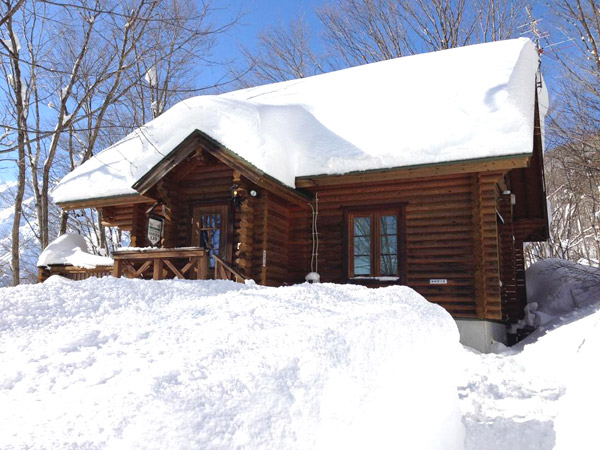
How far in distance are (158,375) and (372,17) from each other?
87.1 ft

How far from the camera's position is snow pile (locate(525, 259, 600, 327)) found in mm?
11055

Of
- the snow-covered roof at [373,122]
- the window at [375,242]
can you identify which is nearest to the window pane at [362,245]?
the window at [375,242]

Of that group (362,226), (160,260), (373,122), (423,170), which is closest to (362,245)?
(362,226)

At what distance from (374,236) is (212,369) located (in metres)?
8.89

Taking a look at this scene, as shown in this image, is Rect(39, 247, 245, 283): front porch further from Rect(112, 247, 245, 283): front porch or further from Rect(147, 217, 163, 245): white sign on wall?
Rect(147, 217, 163, 245): white sign on wall

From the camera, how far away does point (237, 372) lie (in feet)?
6.22

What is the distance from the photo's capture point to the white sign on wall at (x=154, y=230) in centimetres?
1111

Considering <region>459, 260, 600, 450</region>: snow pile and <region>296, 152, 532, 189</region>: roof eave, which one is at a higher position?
<region>296, 152, 532, 189</region>: roof eave

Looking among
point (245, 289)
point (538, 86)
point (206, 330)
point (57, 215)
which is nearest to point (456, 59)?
point (538, 86)

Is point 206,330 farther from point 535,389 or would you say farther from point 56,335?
point 535,389

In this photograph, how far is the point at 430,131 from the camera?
10055 mm

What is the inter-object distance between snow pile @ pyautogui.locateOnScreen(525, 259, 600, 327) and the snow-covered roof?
4.20 metres

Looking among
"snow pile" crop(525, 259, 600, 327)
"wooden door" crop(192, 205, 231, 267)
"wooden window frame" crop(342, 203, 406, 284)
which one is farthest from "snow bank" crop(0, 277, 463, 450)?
"snow pile" crop(525, 259, 600, 327)

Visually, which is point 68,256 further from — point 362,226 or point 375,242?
point 375,242
